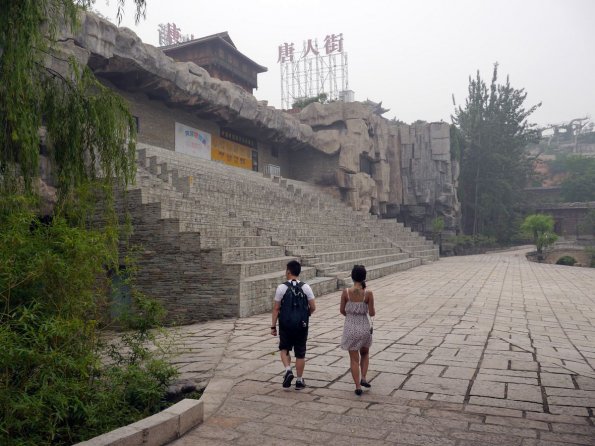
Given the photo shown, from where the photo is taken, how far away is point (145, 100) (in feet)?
56.8

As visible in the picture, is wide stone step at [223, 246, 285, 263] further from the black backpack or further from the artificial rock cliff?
the artificial rock cliff

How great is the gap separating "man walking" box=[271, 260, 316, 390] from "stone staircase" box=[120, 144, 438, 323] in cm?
365

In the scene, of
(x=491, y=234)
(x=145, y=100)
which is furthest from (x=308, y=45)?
(x=145, y=100)

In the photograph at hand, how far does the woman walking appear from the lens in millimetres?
4155

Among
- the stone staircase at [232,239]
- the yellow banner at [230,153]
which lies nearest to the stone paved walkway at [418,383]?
the stone staircase at [232,239]

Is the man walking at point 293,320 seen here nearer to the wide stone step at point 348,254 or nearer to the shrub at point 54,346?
the shrub at point 54,346

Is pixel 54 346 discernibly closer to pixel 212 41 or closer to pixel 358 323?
pixel 358 323

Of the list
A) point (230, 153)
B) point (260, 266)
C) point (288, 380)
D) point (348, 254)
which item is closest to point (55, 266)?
point (288, 380)

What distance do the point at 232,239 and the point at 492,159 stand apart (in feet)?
96.4

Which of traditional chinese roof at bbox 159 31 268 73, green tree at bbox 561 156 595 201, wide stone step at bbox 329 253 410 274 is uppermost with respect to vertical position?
traditional chinese roof at bbox 159 31 268 73

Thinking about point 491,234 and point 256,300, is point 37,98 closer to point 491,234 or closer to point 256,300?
point 256,300

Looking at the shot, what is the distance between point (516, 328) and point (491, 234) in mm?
29388

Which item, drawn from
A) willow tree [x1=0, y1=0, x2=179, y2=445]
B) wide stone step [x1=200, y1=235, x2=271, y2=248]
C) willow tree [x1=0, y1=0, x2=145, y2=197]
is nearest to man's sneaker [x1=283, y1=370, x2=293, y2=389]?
willow tree [x1=0, y1=0, x2=179, y2=445]

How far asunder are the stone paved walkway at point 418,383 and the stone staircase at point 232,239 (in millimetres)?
724
